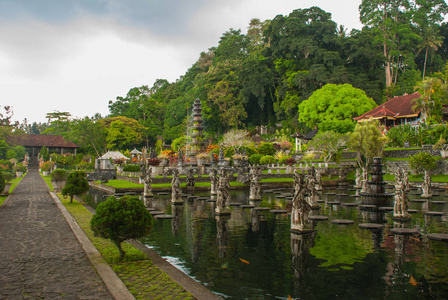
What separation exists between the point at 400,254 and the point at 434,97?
35619mm

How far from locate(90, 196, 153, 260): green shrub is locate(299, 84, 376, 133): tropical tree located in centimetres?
3877

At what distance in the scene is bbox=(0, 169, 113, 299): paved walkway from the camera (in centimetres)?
577

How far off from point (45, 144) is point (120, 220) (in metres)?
77.5

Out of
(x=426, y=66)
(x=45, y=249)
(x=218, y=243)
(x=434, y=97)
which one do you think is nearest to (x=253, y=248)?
(x=218, y=243)

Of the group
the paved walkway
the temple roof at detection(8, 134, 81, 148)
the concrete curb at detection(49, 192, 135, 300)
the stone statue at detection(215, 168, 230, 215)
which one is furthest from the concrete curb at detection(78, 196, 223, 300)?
the temple roof at detection(8, 134, 81, 148)

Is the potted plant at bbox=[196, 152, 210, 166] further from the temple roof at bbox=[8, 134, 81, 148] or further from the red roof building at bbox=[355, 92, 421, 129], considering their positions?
the temple roof at bbox=[8, 134, 81, 148]

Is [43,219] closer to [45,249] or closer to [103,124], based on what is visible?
[45,249]

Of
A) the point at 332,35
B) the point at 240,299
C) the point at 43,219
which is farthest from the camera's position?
the point at 332,35

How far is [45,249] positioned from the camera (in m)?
8.52

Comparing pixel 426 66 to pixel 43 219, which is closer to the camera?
pixel 43 219

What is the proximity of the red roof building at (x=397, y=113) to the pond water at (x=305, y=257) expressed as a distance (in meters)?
31.9

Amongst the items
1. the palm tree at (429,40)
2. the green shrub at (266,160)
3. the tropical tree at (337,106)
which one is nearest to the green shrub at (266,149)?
the green shrub at (266,160)

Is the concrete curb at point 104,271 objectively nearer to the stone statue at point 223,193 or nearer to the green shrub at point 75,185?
the stone statue at point 223,193

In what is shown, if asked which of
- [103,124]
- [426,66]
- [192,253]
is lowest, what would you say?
[192,253]
